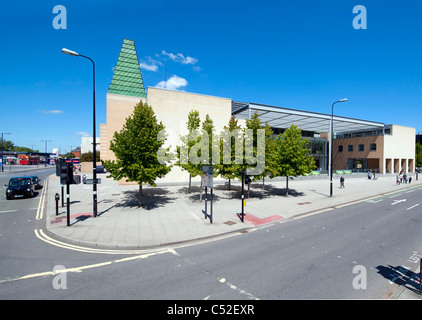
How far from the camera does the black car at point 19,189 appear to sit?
54.3 feet

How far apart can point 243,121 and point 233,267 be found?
24236mm

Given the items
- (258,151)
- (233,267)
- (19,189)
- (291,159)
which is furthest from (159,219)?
(19,189)

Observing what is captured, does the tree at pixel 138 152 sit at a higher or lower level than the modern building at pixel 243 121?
lower

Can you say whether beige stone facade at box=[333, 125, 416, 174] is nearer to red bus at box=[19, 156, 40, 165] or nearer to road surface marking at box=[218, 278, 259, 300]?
road surface marking at box=[218, 278, 259, 300]

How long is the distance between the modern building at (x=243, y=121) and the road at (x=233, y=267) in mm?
13305

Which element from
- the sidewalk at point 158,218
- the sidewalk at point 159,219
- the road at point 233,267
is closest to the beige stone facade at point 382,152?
the sidewalk at point 159,219

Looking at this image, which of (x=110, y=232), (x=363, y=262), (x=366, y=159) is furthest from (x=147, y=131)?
(x=366, y=159)

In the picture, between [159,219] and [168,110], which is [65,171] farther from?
[168,110]

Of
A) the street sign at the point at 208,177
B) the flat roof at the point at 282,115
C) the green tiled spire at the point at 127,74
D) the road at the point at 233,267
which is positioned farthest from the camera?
the green tiled spire at the point at 127,74

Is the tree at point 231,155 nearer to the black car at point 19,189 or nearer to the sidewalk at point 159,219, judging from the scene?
the sidewalk at point 159,219

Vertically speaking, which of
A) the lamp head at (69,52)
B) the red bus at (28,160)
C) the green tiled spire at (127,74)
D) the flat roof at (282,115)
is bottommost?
the red bus at (28,160)

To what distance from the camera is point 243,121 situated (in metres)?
28.5

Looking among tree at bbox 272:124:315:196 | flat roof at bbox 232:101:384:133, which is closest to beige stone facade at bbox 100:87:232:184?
flat roof at bbox 232:101:384:133

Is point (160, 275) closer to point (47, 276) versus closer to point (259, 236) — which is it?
point (47, 276)
